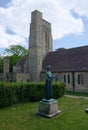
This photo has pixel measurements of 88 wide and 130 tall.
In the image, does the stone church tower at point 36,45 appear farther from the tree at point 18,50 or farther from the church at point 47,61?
the tree at point 18,50

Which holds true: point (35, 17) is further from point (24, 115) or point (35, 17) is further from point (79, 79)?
point (24, 115)

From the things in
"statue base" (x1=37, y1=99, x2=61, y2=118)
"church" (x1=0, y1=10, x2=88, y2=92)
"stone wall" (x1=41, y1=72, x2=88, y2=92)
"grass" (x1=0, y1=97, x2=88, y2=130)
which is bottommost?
"grass" (x1=0, y1=97, x2=88, y2=130)

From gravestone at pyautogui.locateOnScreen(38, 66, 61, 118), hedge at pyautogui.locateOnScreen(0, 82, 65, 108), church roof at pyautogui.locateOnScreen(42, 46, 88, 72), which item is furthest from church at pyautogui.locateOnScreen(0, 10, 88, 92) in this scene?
gravestone at pyautogui.locateOnScreen(38, 66, 61, 118)

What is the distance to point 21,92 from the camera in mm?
15391

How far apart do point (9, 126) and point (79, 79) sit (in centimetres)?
2150

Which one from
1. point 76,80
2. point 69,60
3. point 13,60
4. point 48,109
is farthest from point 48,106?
point 13,60

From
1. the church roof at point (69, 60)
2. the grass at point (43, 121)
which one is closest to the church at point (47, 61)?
the church roof at point (69, 60)

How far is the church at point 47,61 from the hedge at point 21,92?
11242 millimetres

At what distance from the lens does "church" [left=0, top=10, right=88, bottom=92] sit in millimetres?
29688

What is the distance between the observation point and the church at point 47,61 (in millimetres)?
29688

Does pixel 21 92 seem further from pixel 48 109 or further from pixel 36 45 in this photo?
pixel 36 45

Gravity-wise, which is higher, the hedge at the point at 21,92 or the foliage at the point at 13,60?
Answer: the foliage at the point at 13,60

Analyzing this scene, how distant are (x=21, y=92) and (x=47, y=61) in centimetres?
2188

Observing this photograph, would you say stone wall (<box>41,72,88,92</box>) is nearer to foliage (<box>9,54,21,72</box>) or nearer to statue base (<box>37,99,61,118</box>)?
statue base (<box>37,99,61,118</box>)
